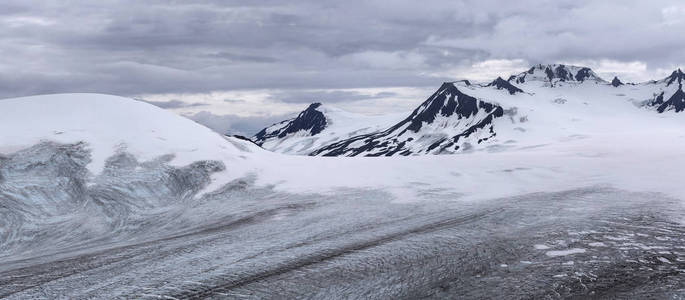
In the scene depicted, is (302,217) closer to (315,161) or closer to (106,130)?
(315,161)

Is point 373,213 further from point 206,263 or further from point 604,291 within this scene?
point 604,291

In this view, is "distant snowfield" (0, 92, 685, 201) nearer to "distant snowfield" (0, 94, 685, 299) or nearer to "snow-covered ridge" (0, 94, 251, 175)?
"snow-covered ridge" (0, 94, 251, 175)

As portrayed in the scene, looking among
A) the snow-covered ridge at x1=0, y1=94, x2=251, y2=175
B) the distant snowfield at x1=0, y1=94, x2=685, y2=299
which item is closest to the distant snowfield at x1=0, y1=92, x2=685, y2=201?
the snow-covered ridge at x1=0, y1=94, x2=251, y2=175

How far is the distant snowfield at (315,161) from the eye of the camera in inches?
1159

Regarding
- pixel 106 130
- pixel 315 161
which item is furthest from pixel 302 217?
pixel 106 130

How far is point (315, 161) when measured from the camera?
3900 centimetres

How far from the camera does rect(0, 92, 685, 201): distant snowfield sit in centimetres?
2944

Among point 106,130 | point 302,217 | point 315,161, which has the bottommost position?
point 302,217

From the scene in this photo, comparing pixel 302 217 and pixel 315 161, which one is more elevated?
pixel 315 161

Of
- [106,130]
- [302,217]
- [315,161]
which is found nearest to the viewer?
[302,217]

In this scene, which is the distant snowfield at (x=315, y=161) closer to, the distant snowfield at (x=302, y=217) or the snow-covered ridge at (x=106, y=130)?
the snow-covered ridge at (x=106, y=130)

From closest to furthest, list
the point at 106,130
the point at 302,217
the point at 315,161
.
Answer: the point at 302,217 → the point at 106,130 → the point at 315,161

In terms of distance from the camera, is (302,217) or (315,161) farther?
(315,161)

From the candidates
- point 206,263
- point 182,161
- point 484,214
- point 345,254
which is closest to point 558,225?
point 484,214
